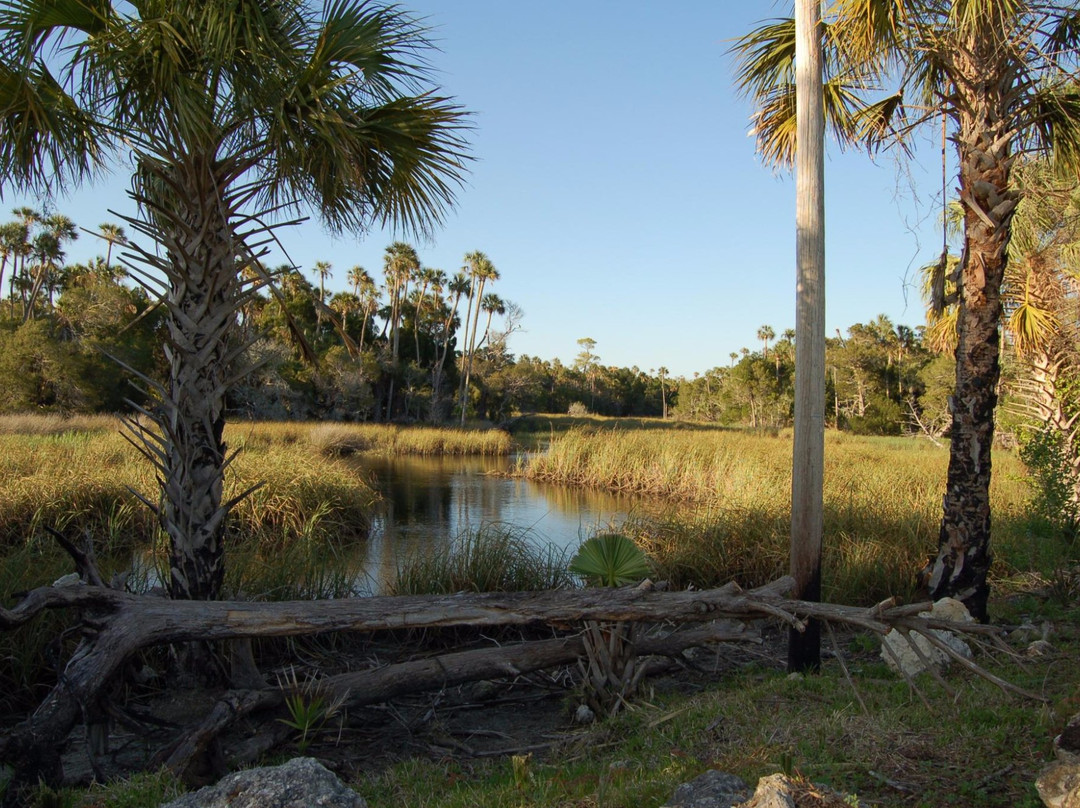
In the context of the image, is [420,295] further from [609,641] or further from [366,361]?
[609,641]

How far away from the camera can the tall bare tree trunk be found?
5.21 meters

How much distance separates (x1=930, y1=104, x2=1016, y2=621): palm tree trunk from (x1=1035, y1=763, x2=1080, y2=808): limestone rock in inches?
154

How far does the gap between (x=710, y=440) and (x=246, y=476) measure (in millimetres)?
14615

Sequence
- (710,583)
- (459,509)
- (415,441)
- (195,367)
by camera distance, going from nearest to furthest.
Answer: (195,367) → (710,583) → (459,509) → (415,441)

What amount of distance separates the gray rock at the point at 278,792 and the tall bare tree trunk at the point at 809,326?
11.7 ft

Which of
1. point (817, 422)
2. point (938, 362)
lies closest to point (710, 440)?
point (817, 422)

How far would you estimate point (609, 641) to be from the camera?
17.1 feet

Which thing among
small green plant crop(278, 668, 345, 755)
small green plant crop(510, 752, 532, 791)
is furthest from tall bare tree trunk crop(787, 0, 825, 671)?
small green plant crop(278, 668, 345, 755)

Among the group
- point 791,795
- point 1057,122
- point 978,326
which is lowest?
point 791,795

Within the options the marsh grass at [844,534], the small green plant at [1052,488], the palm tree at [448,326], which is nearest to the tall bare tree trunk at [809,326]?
the marsh grass at [844,534]

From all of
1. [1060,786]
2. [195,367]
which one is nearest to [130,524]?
[195,367]

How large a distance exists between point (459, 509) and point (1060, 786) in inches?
568

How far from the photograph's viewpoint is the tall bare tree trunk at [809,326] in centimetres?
521

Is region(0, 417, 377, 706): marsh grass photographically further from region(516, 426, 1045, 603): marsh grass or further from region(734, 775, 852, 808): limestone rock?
region(734, 775, 852, 808): limestone rock
